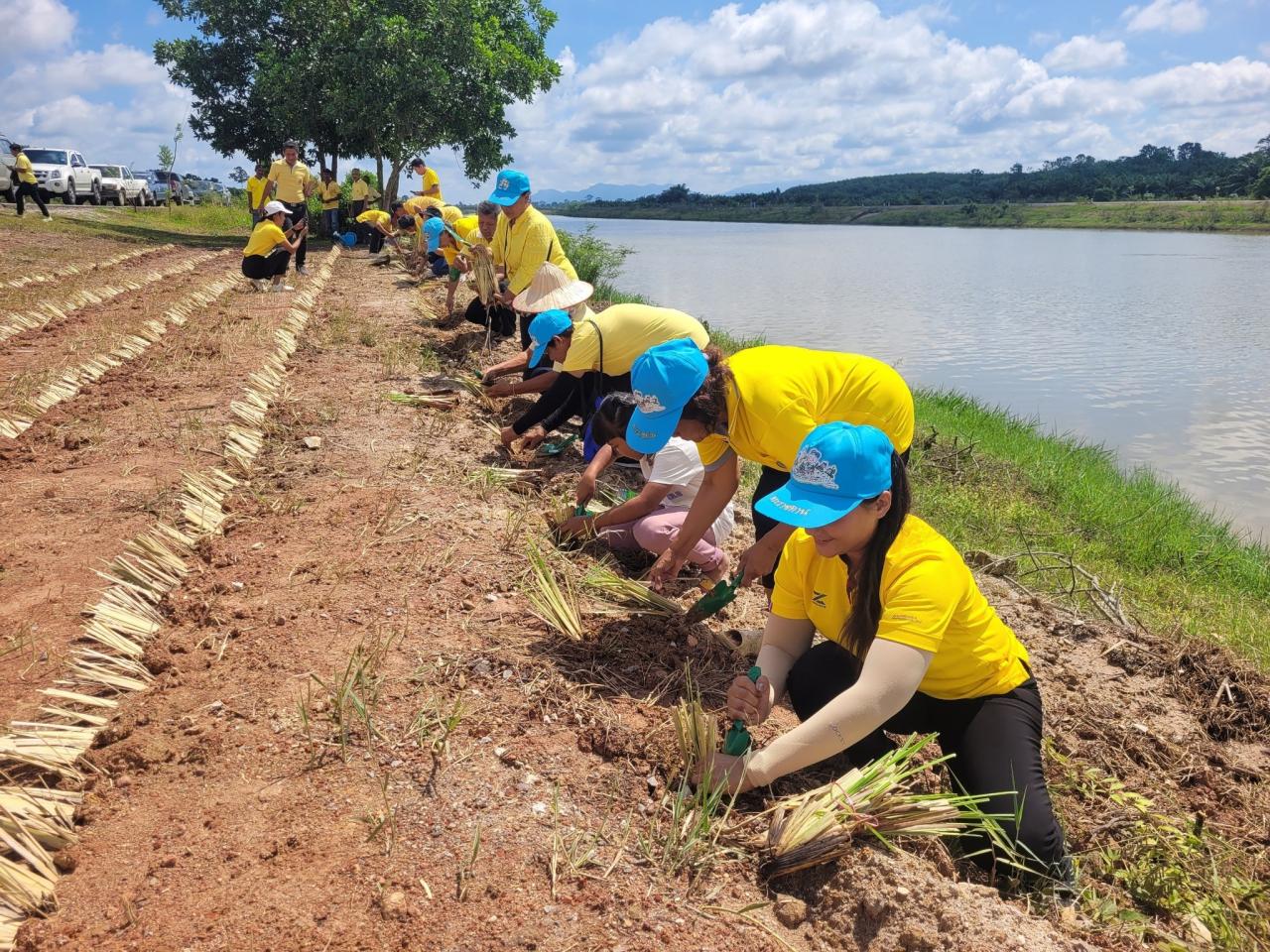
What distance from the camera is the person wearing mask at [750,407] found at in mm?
2701

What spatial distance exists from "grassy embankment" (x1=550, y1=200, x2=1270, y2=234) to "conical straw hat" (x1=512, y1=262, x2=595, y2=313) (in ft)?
137

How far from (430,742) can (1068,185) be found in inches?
2740

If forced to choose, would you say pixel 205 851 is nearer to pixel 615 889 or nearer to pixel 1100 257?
pixel 615 889

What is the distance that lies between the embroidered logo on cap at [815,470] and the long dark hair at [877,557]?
0.40ft

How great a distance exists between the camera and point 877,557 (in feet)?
6.89

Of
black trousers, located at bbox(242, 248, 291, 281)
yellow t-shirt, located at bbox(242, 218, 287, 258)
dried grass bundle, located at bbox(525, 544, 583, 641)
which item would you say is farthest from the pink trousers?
black trousers, located at bbox(242, 248, 291, 281)

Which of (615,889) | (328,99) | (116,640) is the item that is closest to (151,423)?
(116,640)

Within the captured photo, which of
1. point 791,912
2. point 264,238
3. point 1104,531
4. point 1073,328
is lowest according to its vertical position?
point 1104,531

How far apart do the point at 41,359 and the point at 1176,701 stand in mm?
7181

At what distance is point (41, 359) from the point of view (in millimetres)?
6254

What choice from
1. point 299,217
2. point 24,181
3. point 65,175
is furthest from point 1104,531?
point 65,175

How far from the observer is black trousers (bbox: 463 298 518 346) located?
758cm

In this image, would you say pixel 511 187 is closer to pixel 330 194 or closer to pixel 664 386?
pixel 664 386

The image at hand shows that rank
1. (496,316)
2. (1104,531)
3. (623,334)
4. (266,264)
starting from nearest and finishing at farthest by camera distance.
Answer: (623,334) → (1104,531) → (496,316) → (266,264)
